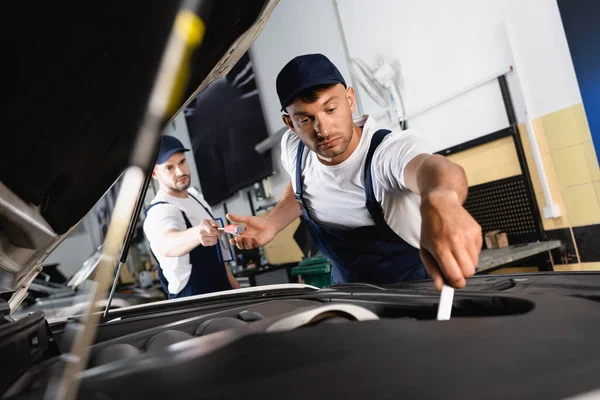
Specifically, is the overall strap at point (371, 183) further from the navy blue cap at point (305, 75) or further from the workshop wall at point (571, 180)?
the workshop wall at point (571, 180)

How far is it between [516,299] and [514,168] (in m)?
2.07

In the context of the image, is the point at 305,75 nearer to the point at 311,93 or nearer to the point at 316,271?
the point at 311,93

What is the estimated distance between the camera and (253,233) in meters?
1.67

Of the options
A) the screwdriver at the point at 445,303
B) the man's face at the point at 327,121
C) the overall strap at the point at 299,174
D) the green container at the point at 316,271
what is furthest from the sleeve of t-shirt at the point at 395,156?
the green container at the point at 316,271

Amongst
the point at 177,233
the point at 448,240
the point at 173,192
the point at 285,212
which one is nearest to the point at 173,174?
the point at 173,192

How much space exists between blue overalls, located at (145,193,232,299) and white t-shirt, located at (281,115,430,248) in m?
0.79

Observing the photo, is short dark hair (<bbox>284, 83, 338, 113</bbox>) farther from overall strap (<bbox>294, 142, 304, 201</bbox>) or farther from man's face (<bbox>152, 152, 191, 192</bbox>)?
man's face (<bbox>152, 152, 191, 192</bbox>)

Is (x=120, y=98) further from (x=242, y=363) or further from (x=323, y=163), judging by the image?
(x=323, y=163)

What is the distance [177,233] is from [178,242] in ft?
0.15

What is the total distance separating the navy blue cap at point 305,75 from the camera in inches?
57.5

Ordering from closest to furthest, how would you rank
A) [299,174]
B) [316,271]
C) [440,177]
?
[440,177] < [299,174] < [316,271]

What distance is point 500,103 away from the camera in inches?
99.7

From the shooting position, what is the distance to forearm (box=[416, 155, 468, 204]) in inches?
35.7

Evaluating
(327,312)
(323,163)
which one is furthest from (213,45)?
(323,163)
